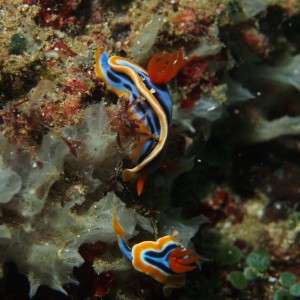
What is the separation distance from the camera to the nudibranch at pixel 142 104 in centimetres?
296

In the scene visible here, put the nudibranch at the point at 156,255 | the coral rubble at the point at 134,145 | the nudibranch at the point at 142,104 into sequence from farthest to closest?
the nudibranch at the point at 142,104, the nudibranch at the point at 156,255, the coral rubble at the point at 134,145

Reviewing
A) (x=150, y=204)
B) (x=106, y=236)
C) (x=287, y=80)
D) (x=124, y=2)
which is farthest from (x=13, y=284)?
(x=287, y=80)

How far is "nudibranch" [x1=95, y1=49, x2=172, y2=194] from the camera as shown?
2959mm

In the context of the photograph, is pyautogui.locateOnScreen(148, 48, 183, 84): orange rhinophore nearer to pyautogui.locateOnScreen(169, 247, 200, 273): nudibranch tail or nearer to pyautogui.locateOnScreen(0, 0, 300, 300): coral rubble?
pyautogui.locateOnScreen(0, 0, 300, 300): coral rubble

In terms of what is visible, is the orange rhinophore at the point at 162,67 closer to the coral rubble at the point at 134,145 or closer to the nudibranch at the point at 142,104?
the nudibranch at the point at 142,104

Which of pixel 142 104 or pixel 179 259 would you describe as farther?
pixel 142 104

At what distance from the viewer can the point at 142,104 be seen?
300 cm

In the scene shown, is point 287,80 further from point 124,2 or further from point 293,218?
point 124,2

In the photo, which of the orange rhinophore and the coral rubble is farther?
the orange rhinophore

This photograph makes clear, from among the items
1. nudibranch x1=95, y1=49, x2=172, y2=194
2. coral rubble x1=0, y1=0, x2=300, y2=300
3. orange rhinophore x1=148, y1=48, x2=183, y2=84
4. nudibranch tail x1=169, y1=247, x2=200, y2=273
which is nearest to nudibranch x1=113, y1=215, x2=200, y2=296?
nudibranch tail x1=169, y1=247, x2=200, y2=273

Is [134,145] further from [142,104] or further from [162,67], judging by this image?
[162,67]

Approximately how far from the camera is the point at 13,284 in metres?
2.94

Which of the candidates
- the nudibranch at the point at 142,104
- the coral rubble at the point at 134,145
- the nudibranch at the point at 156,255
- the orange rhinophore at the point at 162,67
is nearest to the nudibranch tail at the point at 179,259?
the nudibranch at the point at 156,255

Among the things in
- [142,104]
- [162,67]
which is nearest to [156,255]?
[142,104]
